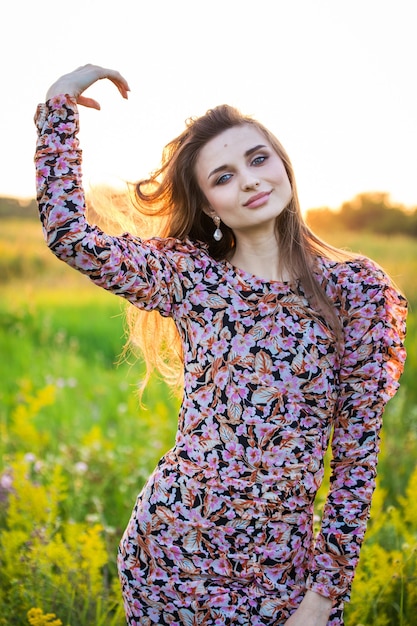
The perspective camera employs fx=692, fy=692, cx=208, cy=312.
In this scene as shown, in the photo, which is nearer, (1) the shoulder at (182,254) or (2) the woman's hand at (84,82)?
(2) the woman's hand at (84,82)

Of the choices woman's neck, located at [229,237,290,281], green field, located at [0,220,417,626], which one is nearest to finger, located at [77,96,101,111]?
woman's neck, located at [229,237,290,281]

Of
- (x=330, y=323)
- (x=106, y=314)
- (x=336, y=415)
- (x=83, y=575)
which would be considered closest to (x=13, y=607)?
(x=83, y=575)

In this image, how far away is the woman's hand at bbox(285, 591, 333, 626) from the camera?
1.84 meters

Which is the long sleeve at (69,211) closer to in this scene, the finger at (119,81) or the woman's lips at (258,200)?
the finger at (119,81)

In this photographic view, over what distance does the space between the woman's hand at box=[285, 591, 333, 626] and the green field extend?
1.62ft

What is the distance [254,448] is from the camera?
6.04ft

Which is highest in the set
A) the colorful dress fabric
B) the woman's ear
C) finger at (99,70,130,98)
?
finger at (99,70,130,98)

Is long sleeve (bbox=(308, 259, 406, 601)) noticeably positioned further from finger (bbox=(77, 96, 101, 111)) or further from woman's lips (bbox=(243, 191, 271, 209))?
finger (bbox=(77, 96, 101, 111))

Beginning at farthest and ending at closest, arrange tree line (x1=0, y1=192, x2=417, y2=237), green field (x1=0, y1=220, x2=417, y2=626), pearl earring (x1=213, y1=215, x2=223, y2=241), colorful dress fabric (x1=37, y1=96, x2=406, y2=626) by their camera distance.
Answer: tree line (x1=0, y1=192, x2=417, y2=237) → green field (x1=0, y1=220, x2=417, y2=626) → pearl earring (x1=213, y1=215, x2=223, y2=241) → colorful dress fabric (x1=37, y1=96, x2=406, y2=626)

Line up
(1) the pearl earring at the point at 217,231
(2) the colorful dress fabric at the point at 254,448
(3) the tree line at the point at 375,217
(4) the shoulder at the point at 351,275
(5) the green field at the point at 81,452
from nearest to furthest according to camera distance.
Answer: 1. (2) the colorful dress fabric at the point at 254,448
2. (4) the shoulder at the point at 351,275
3. (1) the pearl earring at the point at 217,231
4. (5) the green field at the point at 81,452
5. (3) the tree line at the point at 375,217

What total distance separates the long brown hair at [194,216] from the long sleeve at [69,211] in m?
0.42

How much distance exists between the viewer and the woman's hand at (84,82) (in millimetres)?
1770

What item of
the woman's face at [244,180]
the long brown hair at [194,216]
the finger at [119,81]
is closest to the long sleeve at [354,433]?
the long brown hair at [194,216]

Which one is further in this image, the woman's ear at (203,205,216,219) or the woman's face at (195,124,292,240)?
the woman's ear at (203,205,216,219)
